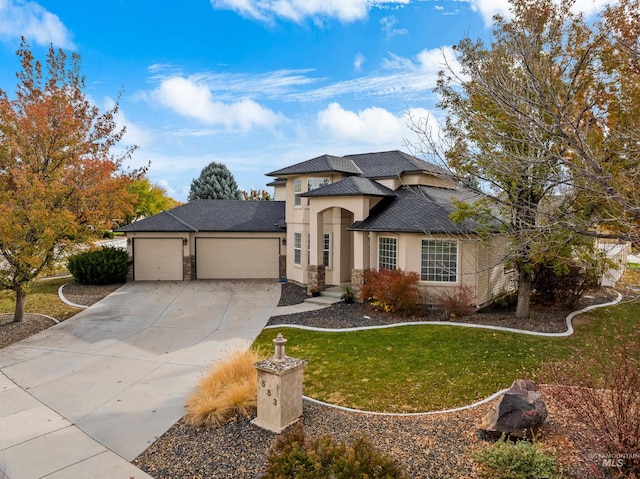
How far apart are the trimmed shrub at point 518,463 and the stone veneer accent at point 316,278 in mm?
12663

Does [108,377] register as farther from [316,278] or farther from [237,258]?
[237,258]

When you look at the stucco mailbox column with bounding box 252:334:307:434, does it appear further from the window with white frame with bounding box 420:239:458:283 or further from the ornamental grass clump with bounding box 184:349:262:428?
the window with white frame with bounding box 420:239:458:283

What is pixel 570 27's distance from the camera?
10.7 metres

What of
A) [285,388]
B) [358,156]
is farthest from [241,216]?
[285,388]

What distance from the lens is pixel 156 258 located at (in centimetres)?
2112

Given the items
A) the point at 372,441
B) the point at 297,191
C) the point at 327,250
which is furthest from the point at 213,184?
the point at 372,441

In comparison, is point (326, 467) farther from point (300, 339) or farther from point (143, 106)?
point (143, 106)

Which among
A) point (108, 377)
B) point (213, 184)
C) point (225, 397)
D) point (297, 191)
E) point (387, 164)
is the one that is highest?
point (213, 184)

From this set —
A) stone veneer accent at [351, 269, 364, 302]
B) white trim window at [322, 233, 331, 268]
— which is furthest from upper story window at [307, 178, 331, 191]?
stone veneer accent at [351, 269, 364, 302]

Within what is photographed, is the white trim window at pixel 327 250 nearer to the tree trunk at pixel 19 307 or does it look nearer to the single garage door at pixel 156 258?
the single garage door at pixel 156 258

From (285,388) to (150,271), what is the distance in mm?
17105

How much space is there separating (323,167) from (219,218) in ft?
24.5

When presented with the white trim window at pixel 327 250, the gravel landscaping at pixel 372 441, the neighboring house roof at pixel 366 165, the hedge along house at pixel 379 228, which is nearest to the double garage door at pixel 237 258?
the hedge along house at pixel 379 228

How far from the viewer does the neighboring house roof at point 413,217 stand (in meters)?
14.0
